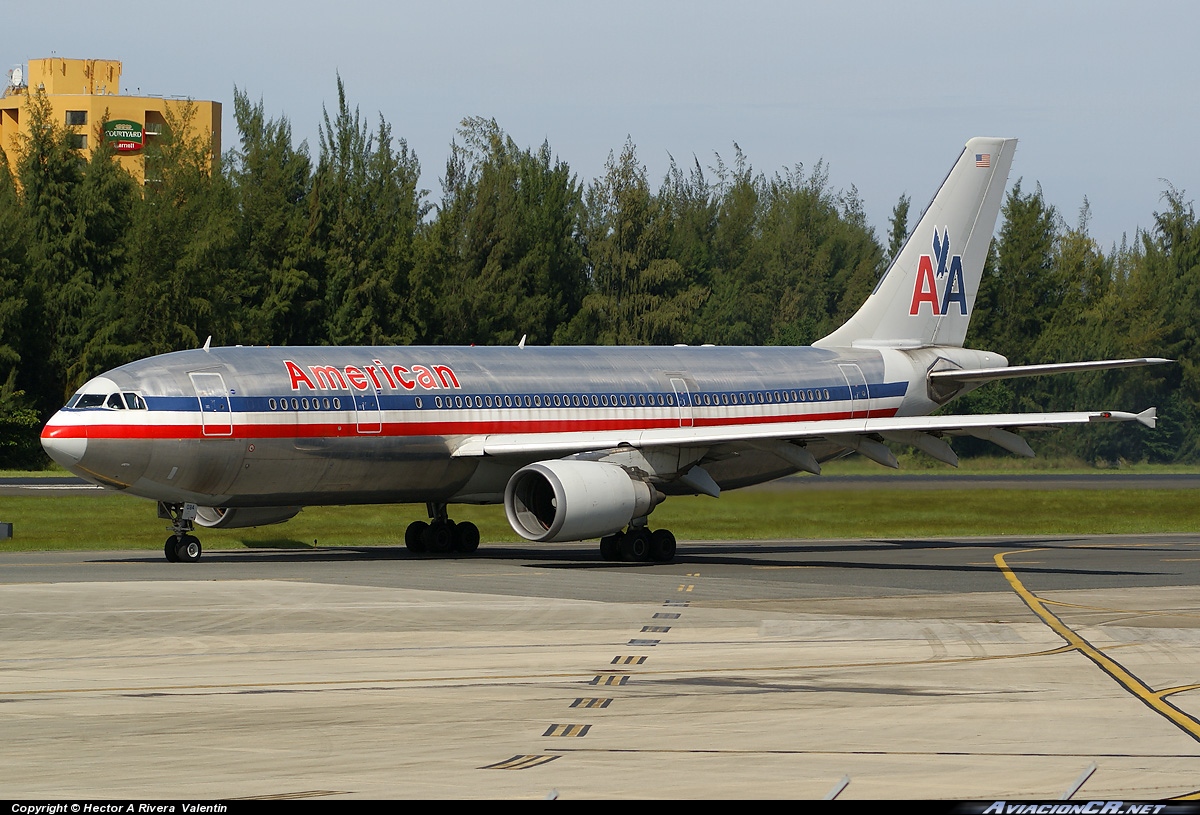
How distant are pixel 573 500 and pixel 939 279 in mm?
15959

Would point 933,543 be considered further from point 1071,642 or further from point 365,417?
point 1071,642

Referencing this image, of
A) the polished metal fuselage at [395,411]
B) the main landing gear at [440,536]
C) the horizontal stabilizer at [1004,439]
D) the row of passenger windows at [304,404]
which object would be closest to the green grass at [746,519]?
the polished metal fuselage at [395,411]

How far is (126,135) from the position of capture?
124250 millimetres

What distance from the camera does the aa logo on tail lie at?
42844 mm

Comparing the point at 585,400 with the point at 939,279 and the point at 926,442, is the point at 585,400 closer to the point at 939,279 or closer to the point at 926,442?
the point at 926,442

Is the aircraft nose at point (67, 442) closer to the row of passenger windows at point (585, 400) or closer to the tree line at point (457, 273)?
the row of passenger windows at point (585, 400)

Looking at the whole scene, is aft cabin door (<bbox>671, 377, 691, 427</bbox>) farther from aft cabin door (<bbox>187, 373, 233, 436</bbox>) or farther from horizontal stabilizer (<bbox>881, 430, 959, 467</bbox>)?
aft cabin door (<bbox>187, 373, 233, 436</bbox>)

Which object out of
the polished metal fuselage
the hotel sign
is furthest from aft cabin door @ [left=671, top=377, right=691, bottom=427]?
the hotel sign

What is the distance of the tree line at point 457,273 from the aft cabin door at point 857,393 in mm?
39742

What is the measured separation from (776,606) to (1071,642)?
17.7ft

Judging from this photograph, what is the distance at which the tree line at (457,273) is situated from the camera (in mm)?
75750

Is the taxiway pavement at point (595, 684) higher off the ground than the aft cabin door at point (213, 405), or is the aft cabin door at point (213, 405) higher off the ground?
the aft cabin door at point (213, 405)

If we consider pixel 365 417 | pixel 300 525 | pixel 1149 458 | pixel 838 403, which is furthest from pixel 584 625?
pixel 1149 458
